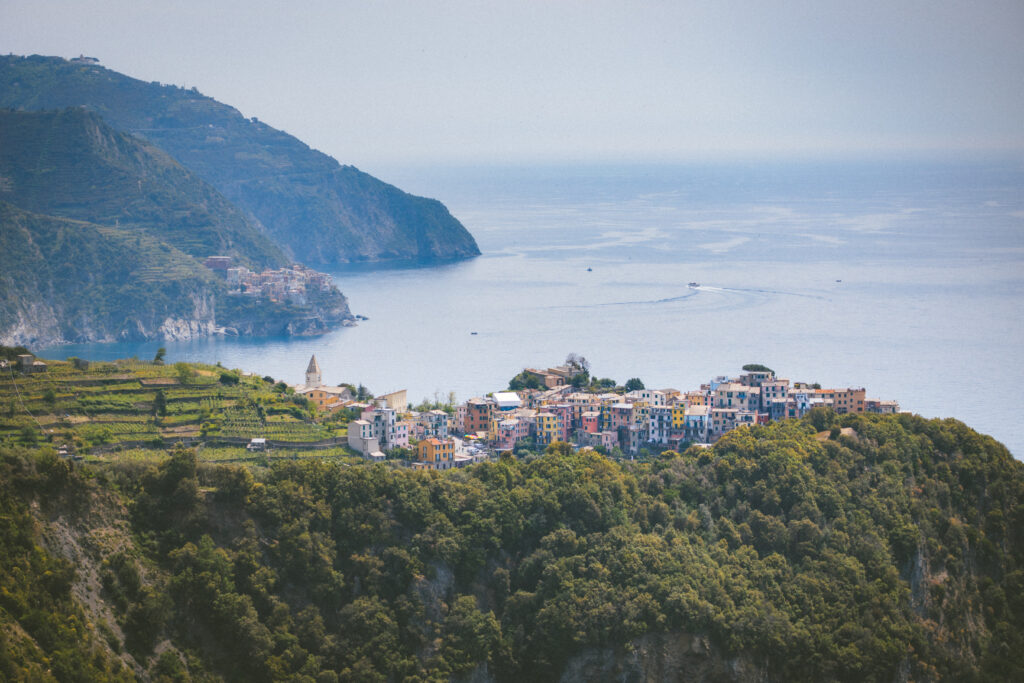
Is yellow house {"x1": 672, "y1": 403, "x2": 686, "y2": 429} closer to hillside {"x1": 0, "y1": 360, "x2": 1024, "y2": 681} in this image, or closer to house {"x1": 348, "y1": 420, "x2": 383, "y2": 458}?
hillside {"x1": 0, "y1": 360, "x2": 1024, "y2": 681}

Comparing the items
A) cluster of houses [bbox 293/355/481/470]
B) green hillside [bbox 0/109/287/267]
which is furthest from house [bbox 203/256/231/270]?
cluster of houses [bbox 293/355/481/470]

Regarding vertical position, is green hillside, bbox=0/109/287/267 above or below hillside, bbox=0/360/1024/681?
above

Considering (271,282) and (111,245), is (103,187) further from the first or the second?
(271,282)

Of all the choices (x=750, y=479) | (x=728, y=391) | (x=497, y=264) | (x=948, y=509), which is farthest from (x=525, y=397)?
(x=497, y=264)

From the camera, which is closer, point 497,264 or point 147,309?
point 147,309

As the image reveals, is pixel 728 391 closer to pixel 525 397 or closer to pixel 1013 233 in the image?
pixel 525 397

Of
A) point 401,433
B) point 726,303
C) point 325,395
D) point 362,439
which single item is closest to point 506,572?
point 362,439
